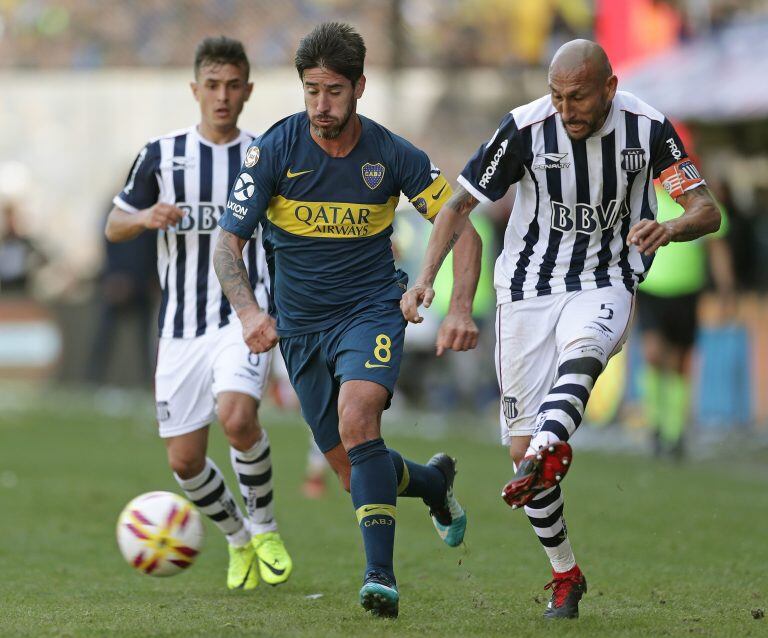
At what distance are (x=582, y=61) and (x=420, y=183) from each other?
0.84 metres

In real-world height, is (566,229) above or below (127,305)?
below

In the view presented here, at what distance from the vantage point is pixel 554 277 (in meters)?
6.36

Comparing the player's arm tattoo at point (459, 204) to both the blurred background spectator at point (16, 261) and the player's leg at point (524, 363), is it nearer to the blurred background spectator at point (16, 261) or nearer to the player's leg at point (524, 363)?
the player's leg at point (524, 363)

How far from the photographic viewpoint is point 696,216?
6.09m

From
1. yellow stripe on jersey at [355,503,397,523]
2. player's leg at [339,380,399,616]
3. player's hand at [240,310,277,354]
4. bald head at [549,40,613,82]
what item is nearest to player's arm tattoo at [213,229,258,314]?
player's hand at [240,310,277,354]

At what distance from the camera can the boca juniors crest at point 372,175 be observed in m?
6.28

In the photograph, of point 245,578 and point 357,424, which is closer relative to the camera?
point 357,424

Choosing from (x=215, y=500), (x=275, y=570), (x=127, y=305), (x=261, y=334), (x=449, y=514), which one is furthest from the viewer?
(x=127, y=305)

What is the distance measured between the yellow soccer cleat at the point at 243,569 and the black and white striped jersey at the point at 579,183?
1.83 m

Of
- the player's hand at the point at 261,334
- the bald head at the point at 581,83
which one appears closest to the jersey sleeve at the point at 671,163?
the bald head at the point at 581,83

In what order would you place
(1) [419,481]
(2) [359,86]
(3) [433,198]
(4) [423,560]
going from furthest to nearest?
(4) [423,560], (1) [419,481], (3) [433,198], (2) [359,86]

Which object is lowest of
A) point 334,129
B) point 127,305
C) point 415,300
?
point 415,300

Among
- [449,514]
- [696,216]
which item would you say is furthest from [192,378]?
[696,216]

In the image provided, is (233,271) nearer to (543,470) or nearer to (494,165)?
(494,165)
